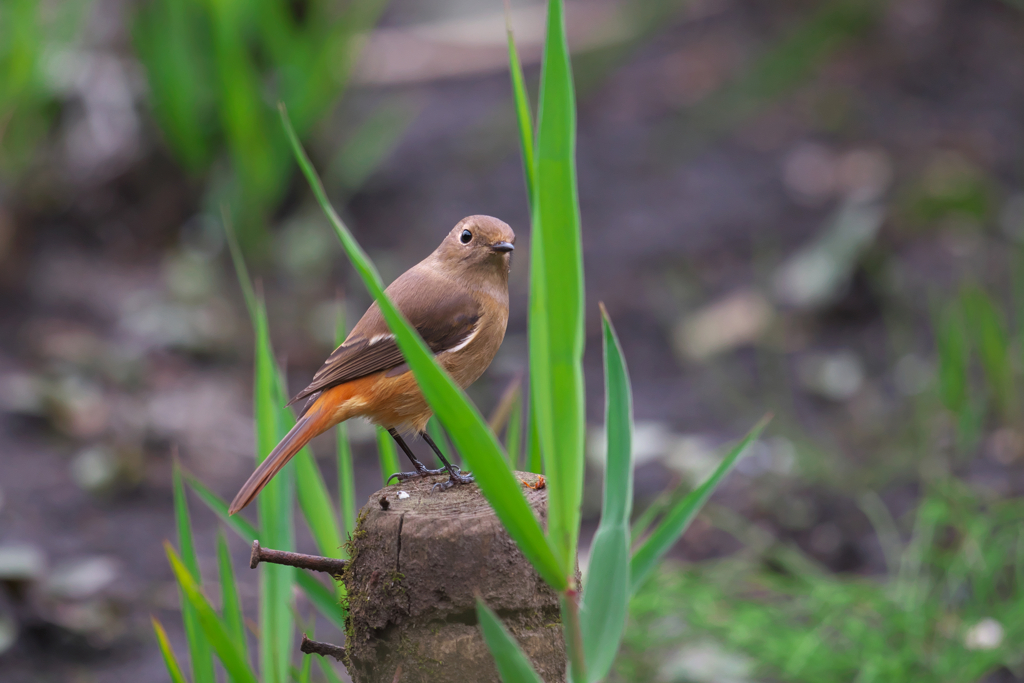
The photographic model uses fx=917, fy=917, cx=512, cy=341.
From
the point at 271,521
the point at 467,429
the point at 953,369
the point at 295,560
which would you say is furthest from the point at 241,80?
the point at 467,429

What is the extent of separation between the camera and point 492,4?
25.6ft

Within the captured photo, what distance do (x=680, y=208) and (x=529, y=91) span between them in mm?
1549

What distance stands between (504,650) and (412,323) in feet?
2.90

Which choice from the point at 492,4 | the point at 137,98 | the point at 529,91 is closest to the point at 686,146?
the point at 529,91

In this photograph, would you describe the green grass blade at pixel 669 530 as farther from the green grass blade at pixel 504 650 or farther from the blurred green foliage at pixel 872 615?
the blurred green foliage at pixel 872 615

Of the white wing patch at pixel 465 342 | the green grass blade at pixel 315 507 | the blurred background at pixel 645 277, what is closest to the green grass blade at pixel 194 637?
the green grass blade at pixel 315 507

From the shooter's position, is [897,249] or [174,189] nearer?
[897,249]

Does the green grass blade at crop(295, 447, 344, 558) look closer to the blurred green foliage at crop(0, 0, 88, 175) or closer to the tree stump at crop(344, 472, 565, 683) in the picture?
the tree stump at crop(344, 472, 565, 683)

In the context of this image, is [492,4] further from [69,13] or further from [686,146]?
[69,13]

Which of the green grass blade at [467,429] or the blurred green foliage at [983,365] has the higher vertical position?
the green grass blade at [467,429]

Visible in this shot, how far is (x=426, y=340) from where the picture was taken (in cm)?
196

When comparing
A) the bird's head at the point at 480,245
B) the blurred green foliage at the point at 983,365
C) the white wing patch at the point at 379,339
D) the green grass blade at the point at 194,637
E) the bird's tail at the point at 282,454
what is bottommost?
the blurred green foliage at the point at 983,365

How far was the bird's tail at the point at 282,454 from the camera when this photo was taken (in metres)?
1.47

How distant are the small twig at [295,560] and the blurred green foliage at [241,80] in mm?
3934
